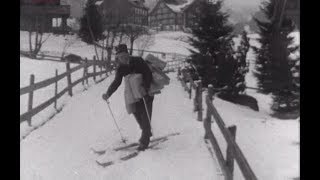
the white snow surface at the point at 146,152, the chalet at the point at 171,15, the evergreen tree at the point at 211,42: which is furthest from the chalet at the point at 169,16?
the white snow surface at the point at 146,152

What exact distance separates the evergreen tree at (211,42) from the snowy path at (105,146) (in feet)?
37.1

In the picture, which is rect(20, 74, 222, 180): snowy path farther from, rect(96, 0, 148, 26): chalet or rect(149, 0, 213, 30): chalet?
rect(149, 0, 213, 30): chalet

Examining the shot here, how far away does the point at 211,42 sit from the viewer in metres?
23.0

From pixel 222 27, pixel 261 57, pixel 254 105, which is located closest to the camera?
pixel 261 57

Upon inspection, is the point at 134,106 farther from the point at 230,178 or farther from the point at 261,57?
the point at 261,57

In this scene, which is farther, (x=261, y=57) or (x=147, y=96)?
(x=261, y=57)

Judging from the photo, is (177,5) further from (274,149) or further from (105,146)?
(274,149)

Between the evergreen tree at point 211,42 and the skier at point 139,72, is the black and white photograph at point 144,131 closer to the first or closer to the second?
the skier at point 139,72

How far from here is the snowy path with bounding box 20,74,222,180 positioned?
5.92m

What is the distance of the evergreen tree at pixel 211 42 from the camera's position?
73.7 feet
